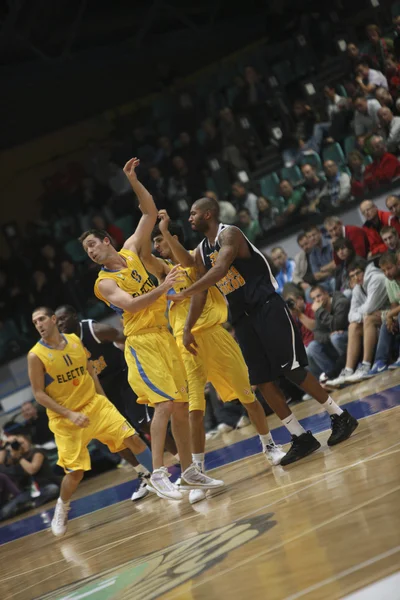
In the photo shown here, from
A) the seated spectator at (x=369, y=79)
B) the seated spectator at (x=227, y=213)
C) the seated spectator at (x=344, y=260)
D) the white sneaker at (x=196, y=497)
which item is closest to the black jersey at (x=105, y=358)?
the seated spectator at (x=344, y=260)

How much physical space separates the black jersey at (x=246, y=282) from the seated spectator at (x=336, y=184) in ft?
17.3

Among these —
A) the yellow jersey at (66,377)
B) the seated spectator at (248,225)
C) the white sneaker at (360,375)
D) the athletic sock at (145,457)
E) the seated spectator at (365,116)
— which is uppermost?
the seated spectator at (365,116)

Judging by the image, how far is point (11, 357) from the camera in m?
13.7

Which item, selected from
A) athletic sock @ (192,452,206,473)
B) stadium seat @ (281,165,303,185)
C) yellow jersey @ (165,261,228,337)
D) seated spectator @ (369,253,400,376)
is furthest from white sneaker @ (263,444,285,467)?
stadium seat @ (281,165,303,185)

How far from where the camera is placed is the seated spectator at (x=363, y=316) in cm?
875

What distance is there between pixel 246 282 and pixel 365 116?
6.08 m

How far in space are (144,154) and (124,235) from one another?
70.7 inches

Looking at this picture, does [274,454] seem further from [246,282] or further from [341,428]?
[246,282]

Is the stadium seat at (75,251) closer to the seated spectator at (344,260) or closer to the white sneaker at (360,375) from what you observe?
the seated spectator at (344,260)

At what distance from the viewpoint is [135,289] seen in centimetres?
567

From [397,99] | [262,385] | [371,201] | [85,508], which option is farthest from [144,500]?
[397,99]

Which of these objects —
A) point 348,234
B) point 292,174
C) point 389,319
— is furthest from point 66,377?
point 292,174

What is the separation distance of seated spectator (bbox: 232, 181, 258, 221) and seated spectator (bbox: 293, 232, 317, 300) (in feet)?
6.00

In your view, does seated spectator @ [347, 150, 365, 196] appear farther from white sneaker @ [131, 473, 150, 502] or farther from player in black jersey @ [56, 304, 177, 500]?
white sneaker @ [131, 473, 150, 502]
